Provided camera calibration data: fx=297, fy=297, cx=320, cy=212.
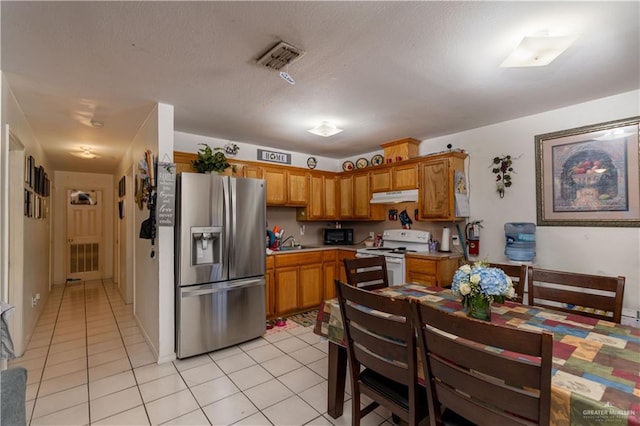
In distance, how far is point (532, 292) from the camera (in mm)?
1967

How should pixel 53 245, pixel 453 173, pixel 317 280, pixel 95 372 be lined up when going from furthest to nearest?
pixel 53 245 < pixel 317 280 < pixel 453 173 < pixel 95 372

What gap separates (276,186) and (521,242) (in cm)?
302

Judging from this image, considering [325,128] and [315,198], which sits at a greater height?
[325,128]

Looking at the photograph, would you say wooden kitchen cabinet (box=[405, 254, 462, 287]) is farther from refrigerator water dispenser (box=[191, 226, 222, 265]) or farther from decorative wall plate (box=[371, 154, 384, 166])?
refrigerator water dispenser (box=[191, 226, 222, 265])

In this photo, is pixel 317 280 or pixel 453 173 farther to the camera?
pixel 317 280

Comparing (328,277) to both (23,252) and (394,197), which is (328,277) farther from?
(23,252)

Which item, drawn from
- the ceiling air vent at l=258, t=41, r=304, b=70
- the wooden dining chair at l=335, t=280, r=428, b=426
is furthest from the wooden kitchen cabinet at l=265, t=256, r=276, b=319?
the ceiling air vent at l=258, t=41, r=304, b=70

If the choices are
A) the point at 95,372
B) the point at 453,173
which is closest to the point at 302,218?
the point at 453,173

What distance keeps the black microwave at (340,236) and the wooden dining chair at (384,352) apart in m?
3.30

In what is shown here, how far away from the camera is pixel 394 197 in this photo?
160 inches

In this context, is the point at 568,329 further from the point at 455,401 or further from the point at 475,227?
the point at 475,227

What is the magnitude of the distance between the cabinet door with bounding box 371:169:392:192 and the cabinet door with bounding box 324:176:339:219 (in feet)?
2.42

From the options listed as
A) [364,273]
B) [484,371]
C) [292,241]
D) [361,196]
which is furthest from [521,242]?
[292,241]

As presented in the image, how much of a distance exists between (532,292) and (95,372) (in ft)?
11.5
